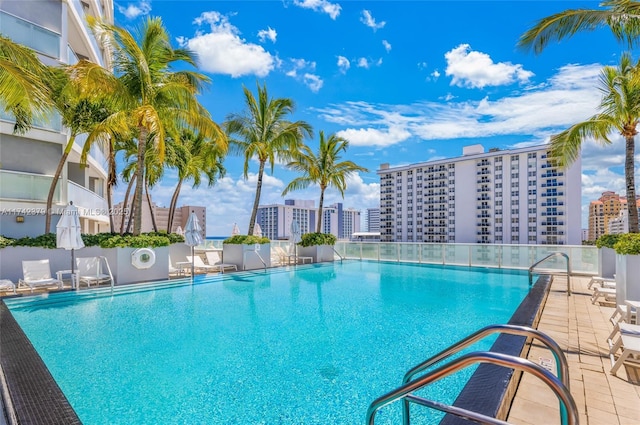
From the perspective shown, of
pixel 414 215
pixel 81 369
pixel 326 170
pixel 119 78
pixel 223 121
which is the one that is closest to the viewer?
pixel 81 369

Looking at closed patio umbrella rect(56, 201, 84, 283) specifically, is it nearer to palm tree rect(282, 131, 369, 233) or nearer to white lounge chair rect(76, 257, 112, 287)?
white lounge chair rect(76, 257, 112, 287)

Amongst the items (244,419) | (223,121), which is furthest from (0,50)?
(223,121)

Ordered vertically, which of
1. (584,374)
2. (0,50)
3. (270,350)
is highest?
(0,50)

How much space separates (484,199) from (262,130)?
248 ft

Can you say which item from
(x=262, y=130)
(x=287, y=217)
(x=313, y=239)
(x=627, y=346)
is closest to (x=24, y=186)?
(x=262, y=130)

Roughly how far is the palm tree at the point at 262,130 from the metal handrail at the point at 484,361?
1419 cm

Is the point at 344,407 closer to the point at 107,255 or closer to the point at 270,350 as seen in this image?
the point at 270,350

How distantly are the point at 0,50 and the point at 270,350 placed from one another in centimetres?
756

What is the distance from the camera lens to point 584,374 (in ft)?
12.2

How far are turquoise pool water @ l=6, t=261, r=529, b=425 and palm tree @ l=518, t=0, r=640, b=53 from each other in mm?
6073

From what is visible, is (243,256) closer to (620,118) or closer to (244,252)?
(244,252)

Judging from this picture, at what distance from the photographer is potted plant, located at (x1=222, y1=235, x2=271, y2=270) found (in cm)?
1467

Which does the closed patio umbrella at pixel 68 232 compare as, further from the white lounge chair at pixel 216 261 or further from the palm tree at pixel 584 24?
the palm tree at pixel 584 24

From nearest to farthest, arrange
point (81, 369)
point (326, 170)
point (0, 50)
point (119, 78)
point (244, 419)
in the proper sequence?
point (244, 419)
point (81, 369)
point (0, 50)
point (119, 78)
point (326, 170)
